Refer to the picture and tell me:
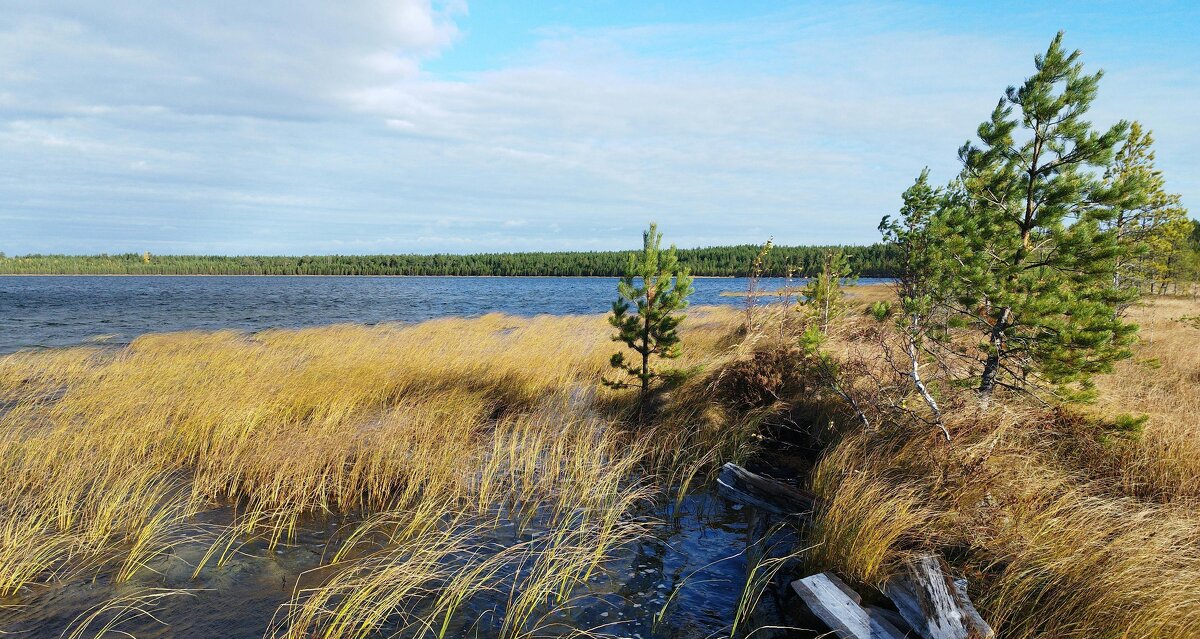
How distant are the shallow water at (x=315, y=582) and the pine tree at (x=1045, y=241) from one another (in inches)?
142

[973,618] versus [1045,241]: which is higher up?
[1045,241]

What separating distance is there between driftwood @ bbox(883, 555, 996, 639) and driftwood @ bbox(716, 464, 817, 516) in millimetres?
1604

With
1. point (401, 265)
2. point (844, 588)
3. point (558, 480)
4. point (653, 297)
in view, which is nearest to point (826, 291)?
point (653, 297)

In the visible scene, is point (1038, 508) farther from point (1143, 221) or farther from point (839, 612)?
point (1143, 221)

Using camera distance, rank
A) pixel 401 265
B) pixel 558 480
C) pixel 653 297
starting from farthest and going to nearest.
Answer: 1. pixel 401 265
2. pixel 653 297
3. pixel 558 480

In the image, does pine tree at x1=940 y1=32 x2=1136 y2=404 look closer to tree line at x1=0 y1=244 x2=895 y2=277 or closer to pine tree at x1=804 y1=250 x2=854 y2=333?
pine tree at x1=804 y1=250 x2=854 y2=333

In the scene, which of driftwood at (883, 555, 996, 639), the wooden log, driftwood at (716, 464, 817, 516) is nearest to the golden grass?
driftwood at (716, 464, 817, 516)

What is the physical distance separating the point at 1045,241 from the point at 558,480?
6210mm

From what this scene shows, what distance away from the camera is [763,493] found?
22.0 ft

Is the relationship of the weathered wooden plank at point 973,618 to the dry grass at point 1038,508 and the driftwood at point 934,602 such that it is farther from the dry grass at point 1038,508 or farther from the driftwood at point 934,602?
the dry grass at point 1038,508

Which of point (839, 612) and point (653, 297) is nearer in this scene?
point (839, 612)

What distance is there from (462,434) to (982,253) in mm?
6921

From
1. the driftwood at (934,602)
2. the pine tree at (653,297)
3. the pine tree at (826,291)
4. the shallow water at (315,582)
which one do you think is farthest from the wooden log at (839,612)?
the pine tree at (826,291)

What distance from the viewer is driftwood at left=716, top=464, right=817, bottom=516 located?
6340 mm
